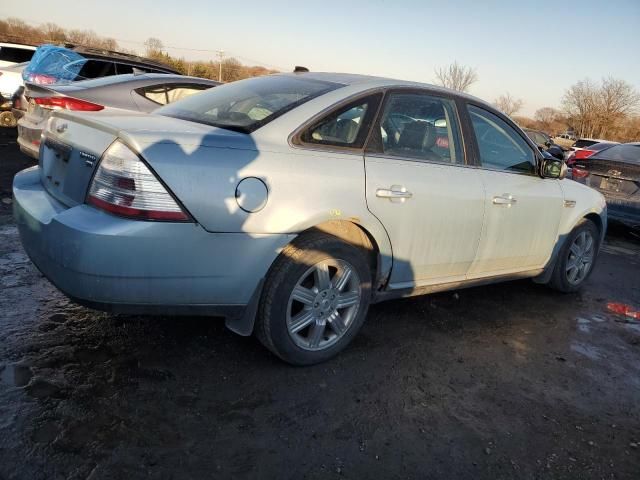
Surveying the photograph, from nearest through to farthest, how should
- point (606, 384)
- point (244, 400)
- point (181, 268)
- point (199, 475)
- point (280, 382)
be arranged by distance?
point (199, 475) < point (181, 268) < point (244, 400) < point (280, 382) < point (606, 384)

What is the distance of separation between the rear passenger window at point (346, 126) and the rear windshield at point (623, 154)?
6111mm

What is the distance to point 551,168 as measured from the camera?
411 cm

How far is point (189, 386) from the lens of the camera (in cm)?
260

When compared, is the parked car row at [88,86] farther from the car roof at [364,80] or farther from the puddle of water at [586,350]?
the puddle of water at [586,350]

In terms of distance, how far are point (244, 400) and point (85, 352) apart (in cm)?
94

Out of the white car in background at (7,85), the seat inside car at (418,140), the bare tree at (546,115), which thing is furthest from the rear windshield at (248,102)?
the bare tree at (546,115)

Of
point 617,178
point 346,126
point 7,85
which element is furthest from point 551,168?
point 7,85

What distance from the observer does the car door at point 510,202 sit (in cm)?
364

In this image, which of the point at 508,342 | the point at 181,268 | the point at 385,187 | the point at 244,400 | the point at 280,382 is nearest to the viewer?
the point at 181,268

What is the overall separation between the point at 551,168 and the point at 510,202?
680mm

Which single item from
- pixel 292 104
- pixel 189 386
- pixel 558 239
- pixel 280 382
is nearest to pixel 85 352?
pixel 189 386

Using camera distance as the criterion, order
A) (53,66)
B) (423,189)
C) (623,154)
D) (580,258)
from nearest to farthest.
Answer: (423,189), (580,258), (623,154), (53,66)

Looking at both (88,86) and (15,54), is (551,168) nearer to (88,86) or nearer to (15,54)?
(88,86)

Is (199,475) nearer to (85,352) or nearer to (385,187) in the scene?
(85,352)
